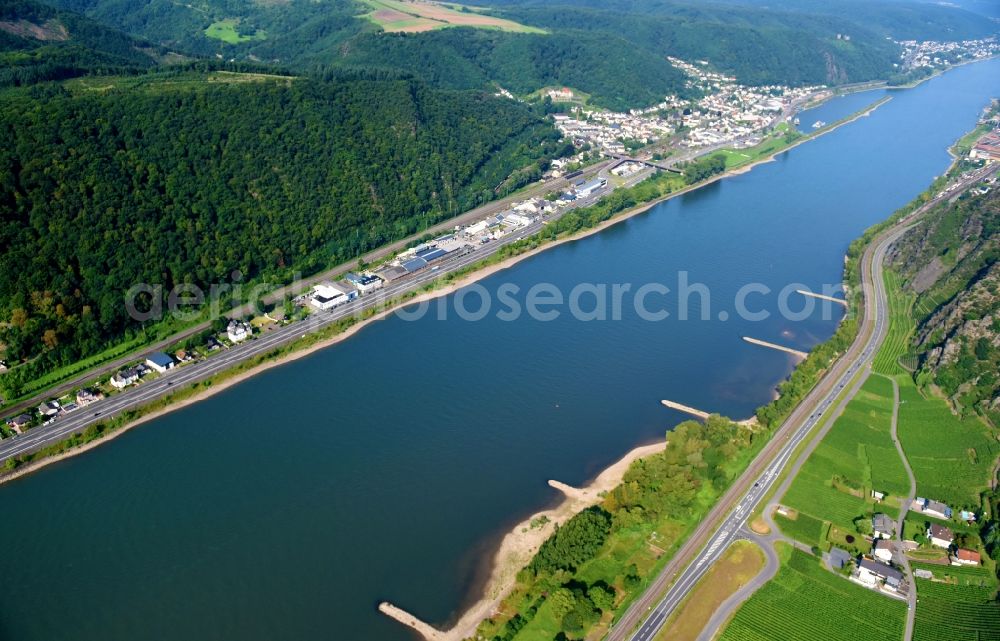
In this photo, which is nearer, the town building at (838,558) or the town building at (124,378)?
the town building at (838,558)

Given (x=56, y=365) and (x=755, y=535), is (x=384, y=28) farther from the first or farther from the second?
(x=755, y=535)

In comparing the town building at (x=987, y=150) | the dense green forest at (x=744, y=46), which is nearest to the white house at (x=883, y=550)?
the town building at (x=987, y=150)

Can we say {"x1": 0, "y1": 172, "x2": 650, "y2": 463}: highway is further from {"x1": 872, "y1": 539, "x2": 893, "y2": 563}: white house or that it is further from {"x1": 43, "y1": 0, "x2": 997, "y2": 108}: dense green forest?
{"x1": 43, "y1": 0, "x2": 997, "y2": 108}: dense green forest

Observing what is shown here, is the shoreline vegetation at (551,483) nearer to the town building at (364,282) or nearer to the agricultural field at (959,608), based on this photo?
the town building at (364,282)

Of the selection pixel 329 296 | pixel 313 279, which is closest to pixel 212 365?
pixel 329 296

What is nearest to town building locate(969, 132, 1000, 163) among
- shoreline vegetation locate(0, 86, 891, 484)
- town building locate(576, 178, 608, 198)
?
shoreline vegetation locate(0, 86, 891, 484)

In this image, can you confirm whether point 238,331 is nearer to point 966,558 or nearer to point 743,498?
point 743,498

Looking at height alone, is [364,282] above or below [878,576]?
above
